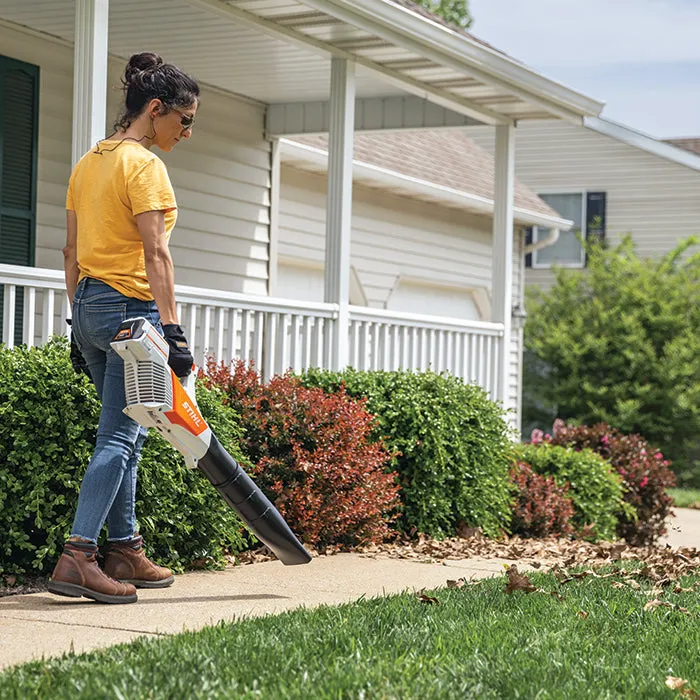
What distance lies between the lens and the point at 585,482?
1034cm

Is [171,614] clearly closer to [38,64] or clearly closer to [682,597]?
[682,597]

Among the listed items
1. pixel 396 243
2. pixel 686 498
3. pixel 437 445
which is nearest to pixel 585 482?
pixel 437 445

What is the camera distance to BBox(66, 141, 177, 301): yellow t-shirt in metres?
5.30

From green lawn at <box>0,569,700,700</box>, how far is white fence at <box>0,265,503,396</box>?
319 centimetres

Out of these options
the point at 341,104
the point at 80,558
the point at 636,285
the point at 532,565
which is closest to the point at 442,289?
the point at 636,285

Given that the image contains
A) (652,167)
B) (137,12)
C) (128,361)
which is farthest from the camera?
(652,167)

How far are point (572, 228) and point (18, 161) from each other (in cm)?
1696

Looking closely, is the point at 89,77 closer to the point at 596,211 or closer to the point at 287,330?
the point at 287,330

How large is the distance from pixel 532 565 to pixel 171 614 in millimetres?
2778

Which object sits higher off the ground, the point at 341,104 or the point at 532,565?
the point at 341,104

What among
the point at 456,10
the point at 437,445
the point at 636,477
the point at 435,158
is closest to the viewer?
the point at 437,445

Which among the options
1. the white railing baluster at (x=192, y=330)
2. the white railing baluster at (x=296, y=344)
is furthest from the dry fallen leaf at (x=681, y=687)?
the white railing baluster at (x=296, y=344)

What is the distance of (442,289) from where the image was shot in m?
17.6

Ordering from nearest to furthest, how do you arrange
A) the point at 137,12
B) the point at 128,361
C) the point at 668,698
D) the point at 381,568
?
1. the point at 668,698
2. the point at 128,361
3. the point at 381,568
4. the point at 137,12
